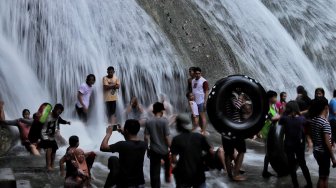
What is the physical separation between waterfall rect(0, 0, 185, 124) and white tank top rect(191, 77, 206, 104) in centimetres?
230

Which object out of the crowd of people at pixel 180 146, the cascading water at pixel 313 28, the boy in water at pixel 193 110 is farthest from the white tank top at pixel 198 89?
the cascading water at pixel 313 28

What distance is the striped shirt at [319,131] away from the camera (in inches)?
Result: 398

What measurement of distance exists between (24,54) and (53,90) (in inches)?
50.5

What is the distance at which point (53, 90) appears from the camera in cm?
1677

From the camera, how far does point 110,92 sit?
16375 mm

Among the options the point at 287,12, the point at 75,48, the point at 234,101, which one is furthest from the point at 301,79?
the point at 234,101

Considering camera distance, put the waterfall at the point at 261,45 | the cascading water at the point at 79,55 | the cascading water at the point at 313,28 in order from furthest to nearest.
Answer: the cascading water at the point at 313,28 < the waterfall at the point at 261,45 < the cascading water at the point at 79,55

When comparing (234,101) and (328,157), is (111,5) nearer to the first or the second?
(234,101)

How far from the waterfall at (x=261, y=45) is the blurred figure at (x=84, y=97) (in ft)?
24.0

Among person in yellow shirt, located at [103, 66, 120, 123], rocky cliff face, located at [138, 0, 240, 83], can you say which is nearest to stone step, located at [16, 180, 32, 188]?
person in yellow shirt, located at [103, 66, 120, 123]

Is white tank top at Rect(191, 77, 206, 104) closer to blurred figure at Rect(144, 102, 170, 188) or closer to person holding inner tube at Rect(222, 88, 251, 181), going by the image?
person holding inner tube at Rect(222, 88, 251, 181)


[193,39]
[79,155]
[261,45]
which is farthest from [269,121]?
[261,45]

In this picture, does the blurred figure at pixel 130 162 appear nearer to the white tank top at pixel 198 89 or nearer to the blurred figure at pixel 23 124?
the blurred figure at pixel 23 124

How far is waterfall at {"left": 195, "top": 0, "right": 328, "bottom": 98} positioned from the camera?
76.0 feet
